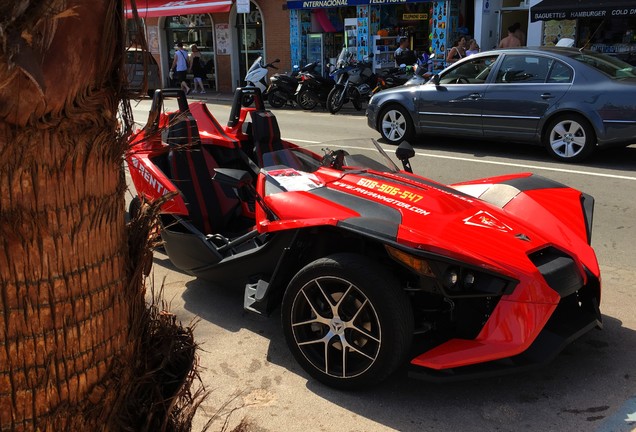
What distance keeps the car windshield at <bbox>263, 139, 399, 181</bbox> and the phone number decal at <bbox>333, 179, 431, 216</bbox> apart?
0.90 ft

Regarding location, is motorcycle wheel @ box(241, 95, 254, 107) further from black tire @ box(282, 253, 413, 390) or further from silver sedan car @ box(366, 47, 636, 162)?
silver sedan car @ box(366, 47, 636, 162)

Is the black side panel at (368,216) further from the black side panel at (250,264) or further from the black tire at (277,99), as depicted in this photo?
the black tire at (277,99)

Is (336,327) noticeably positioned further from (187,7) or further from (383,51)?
(187,7)

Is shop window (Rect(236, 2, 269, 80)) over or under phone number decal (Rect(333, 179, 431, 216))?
over

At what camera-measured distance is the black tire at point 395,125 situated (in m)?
10.9

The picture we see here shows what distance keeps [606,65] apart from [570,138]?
1222mm

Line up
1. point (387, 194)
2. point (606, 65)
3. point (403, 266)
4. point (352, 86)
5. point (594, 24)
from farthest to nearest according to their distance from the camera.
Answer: point (594, 24)
point (352, 86)
point (606, 65)
point (387, 194)
point (403, 266)

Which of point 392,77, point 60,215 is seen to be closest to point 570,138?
point 392,77

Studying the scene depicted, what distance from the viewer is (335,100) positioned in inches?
610

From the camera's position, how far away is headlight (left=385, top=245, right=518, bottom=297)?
295cm

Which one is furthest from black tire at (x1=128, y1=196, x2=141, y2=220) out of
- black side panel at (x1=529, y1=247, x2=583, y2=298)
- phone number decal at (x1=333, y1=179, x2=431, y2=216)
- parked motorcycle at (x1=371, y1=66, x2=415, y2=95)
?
parked motorcycle at (x1=371, y1=66, x2=415, y2=95)

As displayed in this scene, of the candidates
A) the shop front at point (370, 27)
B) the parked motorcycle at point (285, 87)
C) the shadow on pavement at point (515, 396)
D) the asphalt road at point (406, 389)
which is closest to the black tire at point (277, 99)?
the parked motorcycle at point (285, 87)

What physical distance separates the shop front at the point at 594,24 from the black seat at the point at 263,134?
12.1 metres

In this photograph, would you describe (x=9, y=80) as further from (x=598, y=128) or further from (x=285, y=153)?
(x=598, y=128)
